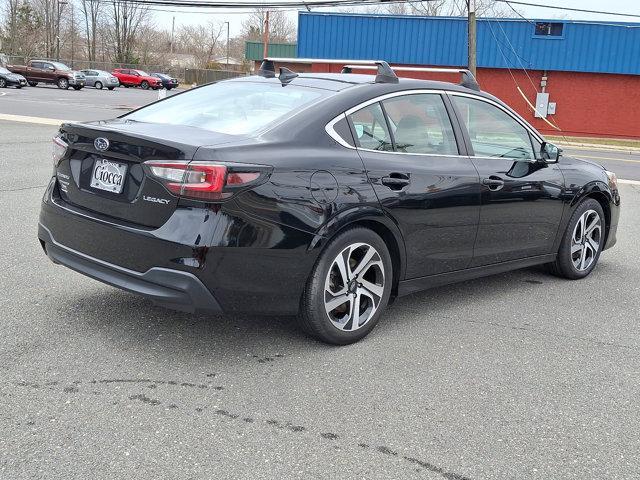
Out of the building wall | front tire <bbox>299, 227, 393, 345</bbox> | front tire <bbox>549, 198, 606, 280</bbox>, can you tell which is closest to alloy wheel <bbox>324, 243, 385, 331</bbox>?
front tire <bbox>299, 227, 393, 345</bbox>

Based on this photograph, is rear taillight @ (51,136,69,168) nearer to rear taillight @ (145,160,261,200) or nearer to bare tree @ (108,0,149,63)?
rear taillight @ (145,160,261,200)

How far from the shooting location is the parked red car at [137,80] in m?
58.8

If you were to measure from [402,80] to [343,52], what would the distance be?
32389mm

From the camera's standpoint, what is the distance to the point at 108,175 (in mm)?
4023

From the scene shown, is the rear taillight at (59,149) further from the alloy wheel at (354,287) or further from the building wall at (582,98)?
the building wall at (582,98)

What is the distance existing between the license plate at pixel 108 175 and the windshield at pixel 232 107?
585mm

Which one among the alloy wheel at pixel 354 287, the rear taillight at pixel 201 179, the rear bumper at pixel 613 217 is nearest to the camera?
the rear taillight at pixel 201 179

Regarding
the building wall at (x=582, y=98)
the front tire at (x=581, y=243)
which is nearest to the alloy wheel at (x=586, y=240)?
the front tire at (x=581, y=243)

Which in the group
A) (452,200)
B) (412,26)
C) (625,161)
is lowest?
(625,161)

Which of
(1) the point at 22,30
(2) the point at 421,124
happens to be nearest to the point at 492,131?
(2) the point at 421,124

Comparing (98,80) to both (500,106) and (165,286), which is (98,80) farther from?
(165,286)

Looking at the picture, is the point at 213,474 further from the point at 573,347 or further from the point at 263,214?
the point at 573,347

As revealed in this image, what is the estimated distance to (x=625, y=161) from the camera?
69.9ft

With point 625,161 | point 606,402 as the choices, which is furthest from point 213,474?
point 625,161
